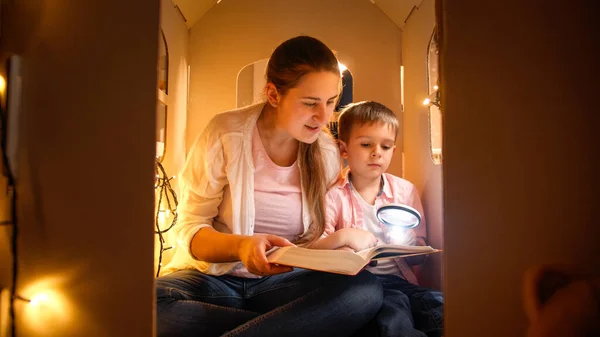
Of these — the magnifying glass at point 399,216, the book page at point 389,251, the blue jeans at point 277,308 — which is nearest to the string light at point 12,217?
the blue jeans at point 277,308

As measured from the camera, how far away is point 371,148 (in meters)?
1.49

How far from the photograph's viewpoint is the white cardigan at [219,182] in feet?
4.24

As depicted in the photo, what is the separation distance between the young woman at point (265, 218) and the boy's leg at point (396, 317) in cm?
3

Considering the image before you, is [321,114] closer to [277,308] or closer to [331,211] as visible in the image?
[331,211]

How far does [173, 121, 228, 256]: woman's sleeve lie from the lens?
1296 mm

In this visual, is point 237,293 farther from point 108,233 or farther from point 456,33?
point 456,33

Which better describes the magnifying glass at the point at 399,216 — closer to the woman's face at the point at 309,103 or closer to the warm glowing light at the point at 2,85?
the woman's face at the point at 309,103

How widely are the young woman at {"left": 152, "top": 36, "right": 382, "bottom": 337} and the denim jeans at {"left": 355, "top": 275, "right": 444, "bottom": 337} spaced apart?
39mm

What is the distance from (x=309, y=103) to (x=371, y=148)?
1.02 ft

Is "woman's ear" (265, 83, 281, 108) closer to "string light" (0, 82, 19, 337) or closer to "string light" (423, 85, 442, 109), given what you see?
"string light" (423, 85, 442, 109)

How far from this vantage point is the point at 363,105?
60.1 inches

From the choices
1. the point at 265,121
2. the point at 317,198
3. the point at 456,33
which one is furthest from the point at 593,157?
the point at 265,121

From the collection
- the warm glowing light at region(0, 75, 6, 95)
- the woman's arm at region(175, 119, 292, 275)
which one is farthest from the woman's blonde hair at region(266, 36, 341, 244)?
the warm glowing light at region(0, 75, 6, 95)

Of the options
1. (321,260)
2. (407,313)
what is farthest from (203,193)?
(407,313)
